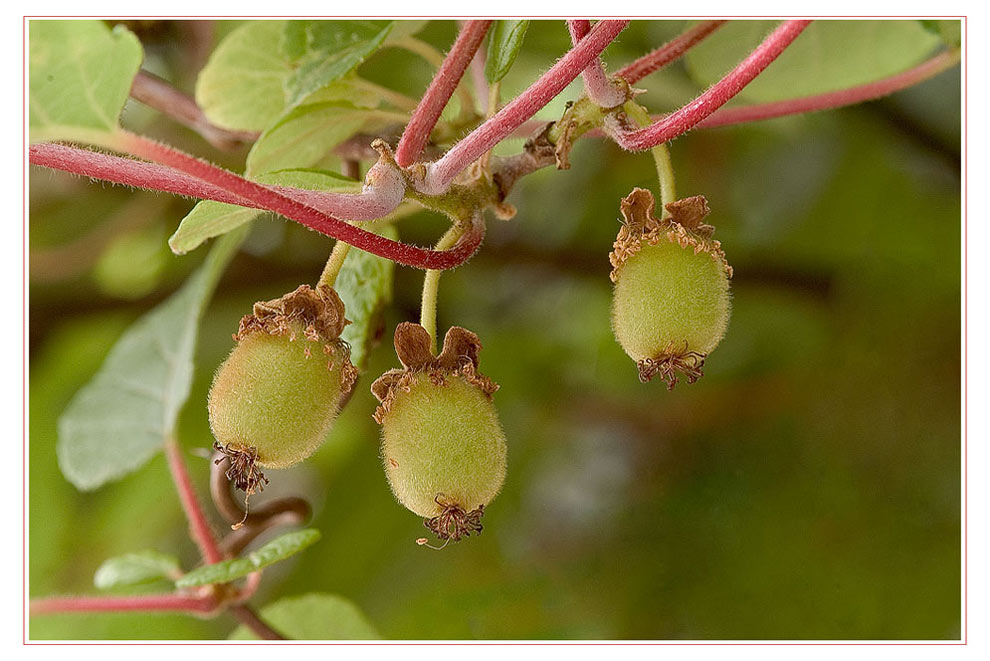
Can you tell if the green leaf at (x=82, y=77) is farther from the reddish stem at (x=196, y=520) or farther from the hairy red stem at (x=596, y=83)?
the reddish stem at (x=196, y=520)

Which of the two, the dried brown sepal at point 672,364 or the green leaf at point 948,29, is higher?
the green leaf at point 948,29

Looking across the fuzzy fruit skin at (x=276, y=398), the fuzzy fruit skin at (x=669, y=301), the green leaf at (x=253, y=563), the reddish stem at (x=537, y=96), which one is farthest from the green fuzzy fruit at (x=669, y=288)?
the green leaf at (x=253, y=563)

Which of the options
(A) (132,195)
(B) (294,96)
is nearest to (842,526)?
(B) (294,96)

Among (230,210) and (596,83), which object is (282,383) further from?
(596,83)

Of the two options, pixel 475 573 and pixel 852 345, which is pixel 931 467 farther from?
pixel 475 573

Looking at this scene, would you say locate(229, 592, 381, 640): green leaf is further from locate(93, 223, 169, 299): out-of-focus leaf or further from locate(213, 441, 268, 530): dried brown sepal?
locate(93, 223, 169, 299): out-of-focus leaf

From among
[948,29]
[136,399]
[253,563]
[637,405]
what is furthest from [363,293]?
[637,405]
